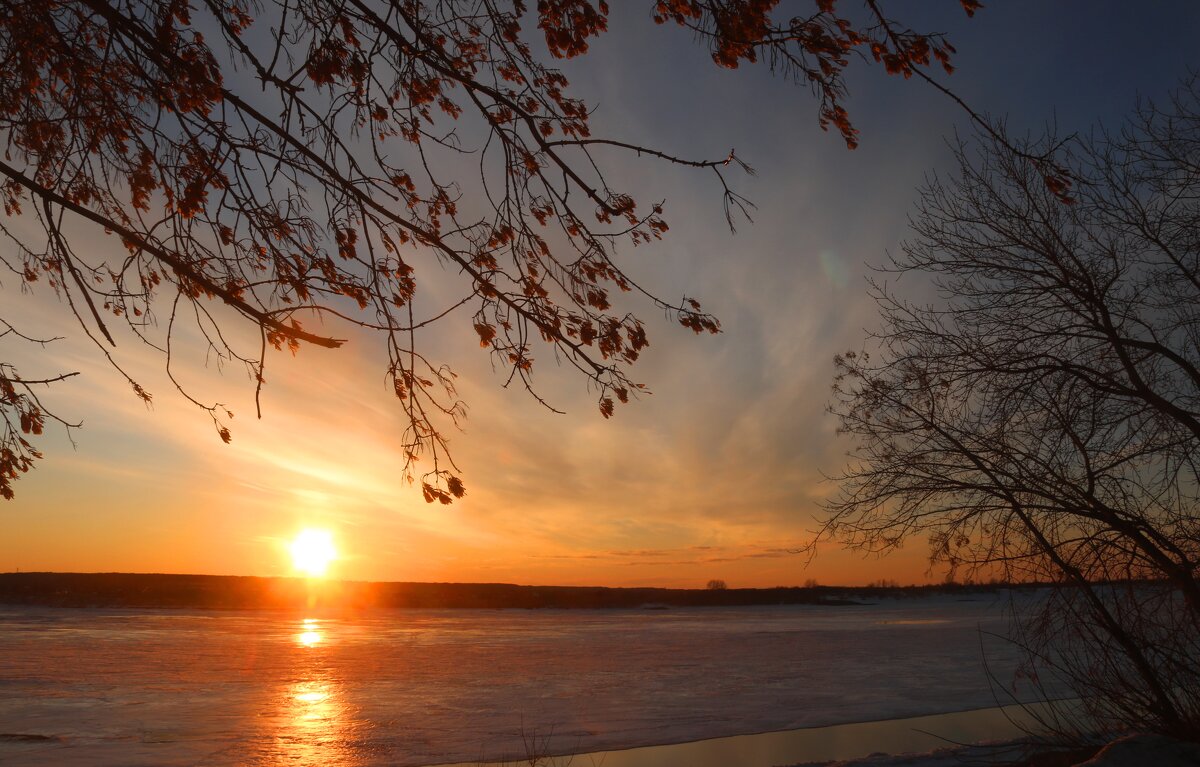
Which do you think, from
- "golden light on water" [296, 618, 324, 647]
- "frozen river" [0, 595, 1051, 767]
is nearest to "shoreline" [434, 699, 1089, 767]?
"frozen river" [0, 595, 1051, 767]

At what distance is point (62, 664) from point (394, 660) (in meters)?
6.17

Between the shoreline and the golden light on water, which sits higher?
the golden light on water

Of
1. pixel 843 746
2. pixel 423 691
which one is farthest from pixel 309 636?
pixel 843 746

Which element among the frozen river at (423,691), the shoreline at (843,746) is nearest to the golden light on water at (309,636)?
the frozen river at (423,691)

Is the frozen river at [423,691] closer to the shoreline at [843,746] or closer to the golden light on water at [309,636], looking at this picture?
the shoreline at [843,746]

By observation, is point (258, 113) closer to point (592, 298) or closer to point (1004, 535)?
point (592, 298)

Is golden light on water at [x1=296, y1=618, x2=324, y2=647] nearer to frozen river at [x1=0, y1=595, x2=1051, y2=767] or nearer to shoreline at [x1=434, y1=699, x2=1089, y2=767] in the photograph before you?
frozen river at [x1=0, y1=595, x2=1051, y2=767]

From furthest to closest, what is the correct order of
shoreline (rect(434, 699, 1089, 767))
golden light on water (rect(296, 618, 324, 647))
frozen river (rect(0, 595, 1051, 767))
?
golden light on water (rect(296, 618, 324, 647)) → frozen river (rect(0, 595, 1051, 767)) → shoreline (rect(434, 699, 1089, 767))

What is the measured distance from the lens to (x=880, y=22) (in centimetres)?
370

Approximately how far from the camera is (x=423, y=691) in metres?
12.7

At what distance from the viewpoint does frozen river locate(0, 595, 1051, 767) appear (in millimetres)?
8883

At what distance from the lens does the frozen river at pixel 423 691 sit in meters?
8.88

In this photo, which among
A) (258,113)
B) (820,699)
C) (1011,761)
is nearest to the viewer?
(258,113)

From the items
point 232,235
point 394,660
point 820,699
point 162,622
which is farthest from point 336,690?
point 162,622
